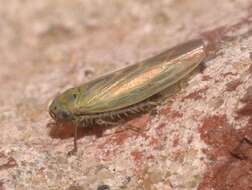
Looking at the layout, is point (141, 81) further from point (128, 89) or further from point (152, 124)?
point (152, 124)

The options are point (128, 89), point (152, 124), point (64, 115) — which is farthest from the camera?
point (64, 115)

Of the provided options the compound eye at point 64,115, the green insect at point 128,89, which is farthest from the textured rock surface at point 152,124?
the compound eye at point 64,115

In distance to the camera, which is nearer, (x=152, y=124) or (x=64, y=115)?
(x=152, y=124)

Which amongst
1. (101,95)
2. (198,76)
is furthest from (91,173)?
(198,76)

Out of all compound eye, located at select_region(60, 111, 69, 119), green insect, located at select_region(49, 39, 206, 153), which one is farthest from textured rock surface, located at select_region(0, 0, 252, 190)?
compound eye, located at select_region(60, 111, 69, 119)

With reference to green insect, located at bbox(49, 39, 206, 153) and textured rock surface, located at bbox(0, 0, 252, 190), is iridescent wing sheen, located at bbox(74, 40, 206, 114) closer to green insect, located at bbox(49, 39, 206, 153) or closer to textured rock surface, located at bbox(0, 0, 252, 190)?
green insect, located at bbox(49, 39, 206, 153)

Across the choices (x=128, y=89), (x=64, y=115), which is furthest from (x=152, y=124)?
(x=64, y=115)

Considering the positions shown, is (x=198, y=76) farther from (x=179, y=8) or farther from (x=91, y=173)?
(x=179, y=8)
